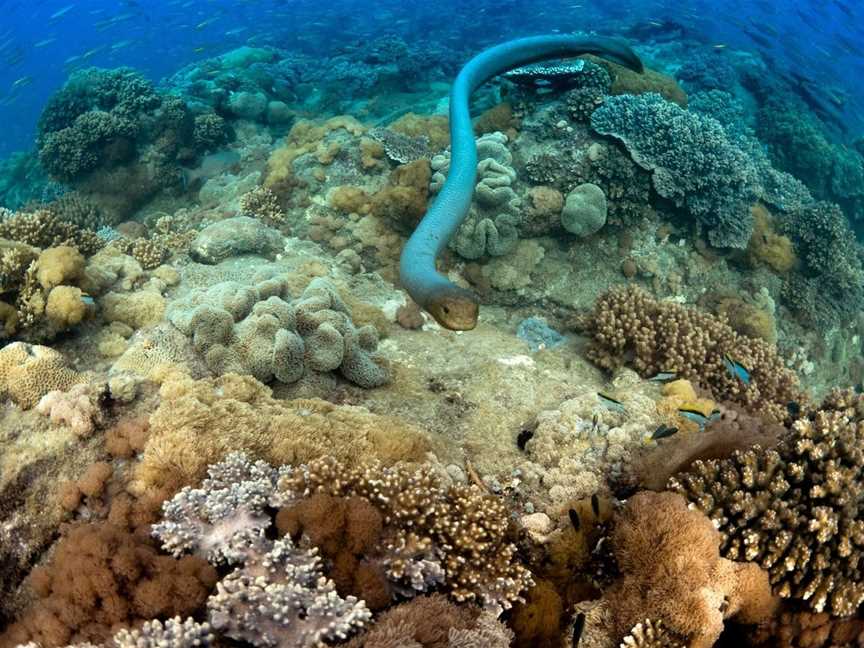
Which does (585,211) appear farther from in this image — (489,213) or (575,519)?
(575,519)

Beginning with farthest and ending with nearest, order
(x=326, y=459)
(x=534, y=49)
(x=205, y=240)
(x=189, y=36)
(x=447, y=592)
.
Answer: (x=189, y=36) → (x=534, y=49) → (x=205, y=240) → (x=326, y=459) → (x=447, y=592)

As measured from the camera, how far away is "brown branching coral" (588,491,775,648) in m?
2.64

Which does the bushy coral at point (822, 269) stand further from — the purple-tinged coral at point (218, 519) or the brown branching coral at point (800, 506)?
the purple-tinged coral at point (218, 519)

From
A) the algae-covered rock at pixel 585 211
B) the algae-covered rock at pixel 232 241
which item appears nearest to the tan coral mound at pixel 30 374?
the algae-covered rock at pixel 232 241

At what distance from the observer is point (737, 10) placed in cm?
3041

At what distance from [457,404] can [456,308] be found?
3.58 ft

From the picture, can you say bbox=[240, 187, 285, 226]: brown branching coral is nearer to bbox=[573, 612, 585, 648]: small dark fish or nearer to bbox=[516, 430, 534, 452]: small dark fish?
bbox=[516, 430, 534, 452]: small dark fish

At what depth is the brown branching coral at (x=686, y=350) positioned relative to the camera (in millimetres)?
5492

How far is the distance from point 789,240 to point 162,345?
10.4 meters

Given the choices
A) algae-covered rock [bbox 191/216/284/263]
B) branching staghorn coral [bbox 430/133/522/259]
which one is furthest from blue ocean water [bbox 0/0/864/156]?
algae-covered rock [bbox 191/216/284/263]

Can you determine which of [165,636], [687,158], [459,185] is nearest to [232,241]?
[459,185]

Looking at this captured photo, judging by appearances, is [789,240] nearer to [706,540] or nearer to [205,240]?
[706,540]

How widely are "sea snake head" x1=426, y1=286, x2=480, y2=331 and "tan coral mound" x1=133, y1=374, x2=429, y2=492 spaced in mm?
965

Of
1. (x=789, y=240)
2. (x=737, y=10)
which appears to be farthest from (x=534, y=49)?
(x=737, y=10)
